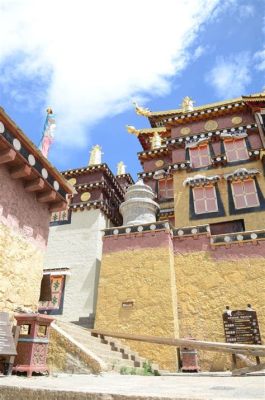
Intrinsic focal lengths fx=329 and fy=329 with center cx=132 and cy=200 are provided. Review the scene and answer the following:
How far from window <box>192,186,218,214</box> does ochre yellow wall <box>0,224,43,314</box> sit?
431 inches

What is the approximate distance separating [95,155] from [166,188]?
5.29 m

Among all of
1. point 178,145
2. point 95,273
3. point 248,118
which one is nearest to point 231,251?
point 95,273

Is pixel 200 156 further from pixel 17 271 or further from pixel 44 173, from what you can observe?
pixel 17 271

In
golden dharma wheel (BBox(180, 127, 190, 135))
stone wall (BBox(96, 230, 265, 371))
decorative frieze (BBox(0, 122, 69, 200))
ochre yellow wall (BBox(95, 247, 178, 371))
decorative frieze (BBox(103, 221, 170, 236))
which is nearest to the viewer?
decorative frieze (BBox(0, 122, 69, 200))

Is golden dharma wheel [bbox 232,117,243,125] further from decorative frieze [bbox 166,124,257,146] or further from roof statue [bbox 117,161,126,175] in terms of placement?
roof statue [bbox 117,161,126,175]

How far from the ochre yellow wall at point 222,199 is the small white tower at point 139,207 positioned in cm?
148

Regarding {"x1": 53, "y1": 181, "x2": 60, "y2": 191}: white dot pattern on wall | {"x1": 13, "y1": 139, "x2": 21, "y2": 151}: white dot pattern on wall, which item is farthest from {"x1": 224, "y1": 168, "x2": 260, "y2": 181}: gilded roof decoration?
{"x1": 13, "y1": 139, "x2": 21, "y2": 151}: white dot pattern on wall

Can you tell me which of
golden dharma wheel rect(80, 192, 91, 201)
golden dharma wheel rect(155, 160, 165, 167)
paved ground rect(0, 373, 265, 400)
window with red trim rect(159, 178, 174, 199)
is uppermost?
golden dharma wheel rect(155, 160, 165, 167)

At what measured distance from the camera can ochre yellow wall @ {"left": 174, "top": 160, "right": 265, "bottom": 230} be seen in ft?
52.3

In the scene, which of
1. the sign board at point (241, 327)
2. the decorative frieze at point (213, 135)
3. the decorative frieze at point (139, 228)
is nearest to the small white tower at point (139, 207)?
the decorative frieze at point (139, 228)

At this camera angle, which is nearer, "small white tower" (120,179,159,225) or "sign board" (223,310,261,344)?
"sign board" (223,310,261,344)

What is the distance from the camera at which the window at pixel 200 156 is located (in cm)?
1861

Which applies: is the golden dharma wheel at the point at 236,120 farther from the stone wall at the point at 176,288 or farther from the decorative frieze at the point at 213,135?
the stone wall at the point at 176,288

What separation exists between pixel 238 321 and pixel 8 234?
343 inches
